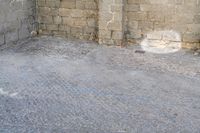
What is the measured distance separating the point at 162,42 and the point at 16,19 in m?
3.43

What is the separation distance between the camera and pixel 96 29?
8969 millimetres

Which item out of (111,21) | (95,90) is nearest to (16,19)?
(111,21)

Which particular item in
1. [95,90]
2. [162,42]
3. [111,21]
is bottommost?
[95,90]

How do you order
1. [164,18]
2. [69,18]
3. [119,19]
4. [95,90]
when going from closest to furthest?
[95,90], [164,18], [119,19], [69,18]

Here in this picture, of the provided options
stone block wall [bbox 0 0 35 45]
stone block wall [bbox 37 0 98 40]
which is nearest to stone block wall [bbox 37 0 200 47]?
stone block wall [bbox 37 0 98 40]

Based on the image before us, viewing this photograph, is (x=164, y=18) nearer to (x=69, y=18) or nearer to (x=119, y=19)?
A: (x=119, y=19)

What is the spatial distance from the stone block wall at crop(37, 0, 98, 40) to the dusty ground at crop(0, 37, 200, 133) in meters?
0.54

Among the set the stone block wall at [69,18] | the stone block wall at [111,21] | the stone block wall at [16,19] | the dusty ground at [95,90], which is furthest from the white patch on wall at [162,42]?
the stone block wall at [16,19]

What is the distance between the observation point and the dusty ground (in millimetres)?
4875

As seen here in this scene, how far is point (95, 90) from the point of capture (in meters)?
6.07

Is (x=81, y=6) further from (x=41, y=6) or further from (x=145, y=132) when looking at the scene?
(x=145, y=132)

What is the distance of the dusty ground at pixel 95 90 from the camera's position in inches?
192

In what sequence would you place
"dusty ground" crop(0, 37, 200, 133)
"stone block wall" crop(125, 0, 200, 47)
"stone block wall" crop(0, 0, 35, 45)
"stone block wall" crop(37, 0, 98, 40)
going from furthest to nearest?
"stone block wall" crop(37, 0, 98, 40)
"stone block wall" crop(0, 0, 35, 45)
"stone block wall" crop(125, 0, 200, 47)
"dusty ground" crop(0, 37, 200, 133)

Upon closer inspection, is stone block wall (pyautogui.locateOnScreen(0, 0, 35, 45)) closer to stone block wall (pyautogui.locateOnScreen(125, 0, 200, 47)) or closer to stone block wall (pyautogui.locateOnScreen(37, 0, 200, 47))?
stone block wall (pyautogui.locateOnScreen(37, 0, 200, 47))
